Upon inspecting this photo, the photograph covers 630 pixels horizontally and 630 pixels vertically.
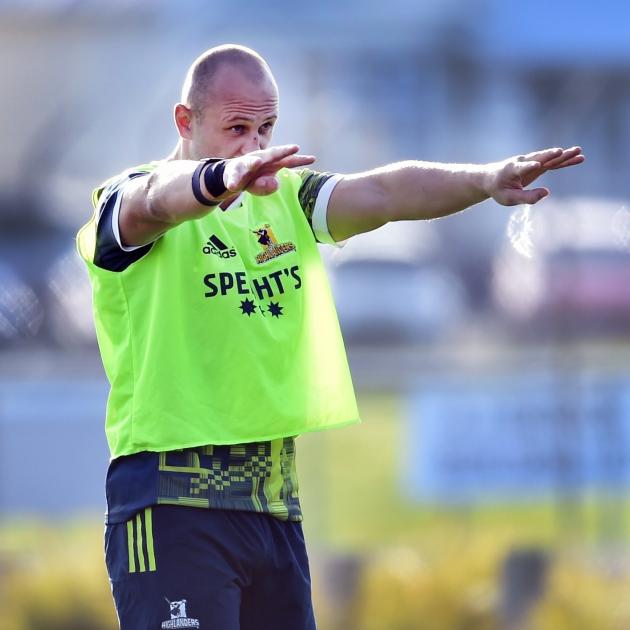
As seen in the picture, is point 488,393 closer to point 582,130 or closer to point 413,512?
point 413,512

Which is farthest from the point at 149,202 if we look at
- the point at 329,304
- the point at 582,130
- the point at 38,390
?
the point at 582,130

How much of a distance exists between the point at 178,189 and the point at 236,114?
43 cm

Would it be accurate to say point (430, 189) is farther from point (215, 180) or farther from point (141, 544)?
point (141, 544)

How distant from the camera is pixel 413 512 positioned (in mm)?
6230

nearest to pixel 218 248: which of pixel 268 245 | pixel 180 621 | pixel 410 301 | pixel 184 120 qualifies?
pixel 268 245

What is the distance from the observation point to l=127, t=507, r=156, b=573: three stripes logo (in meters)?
2.79

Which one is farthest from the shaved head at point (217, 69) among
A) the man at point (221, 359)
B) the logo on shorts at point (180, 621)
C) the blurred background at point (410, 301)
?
the blurred background at point (410, 301)

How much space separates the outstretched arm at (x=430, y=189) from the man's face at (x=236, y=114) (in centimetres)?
23

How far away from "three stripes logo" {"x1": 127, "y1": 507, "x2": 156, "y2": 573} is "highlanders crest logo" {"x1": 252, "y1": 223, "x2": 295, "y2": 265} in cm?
61

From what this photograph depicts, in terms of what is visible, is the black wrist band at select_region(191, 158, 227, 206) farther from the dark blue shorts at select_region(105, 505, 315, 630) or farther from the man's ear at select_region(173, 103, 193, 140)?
the dark blue shorts at select_region(105, 505, 315, 630)

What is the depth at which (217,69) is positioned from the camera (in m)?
2.98

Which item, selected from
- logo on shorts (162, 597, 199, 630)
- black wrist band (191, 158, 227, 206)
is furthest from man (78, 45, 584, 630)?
black wrist band (191, 158, 227, 206)

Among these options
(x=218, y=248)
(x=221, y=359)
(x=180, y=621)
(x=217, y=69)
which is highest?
(x=217, y=69)

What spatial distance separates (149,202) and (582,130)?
4.02m
